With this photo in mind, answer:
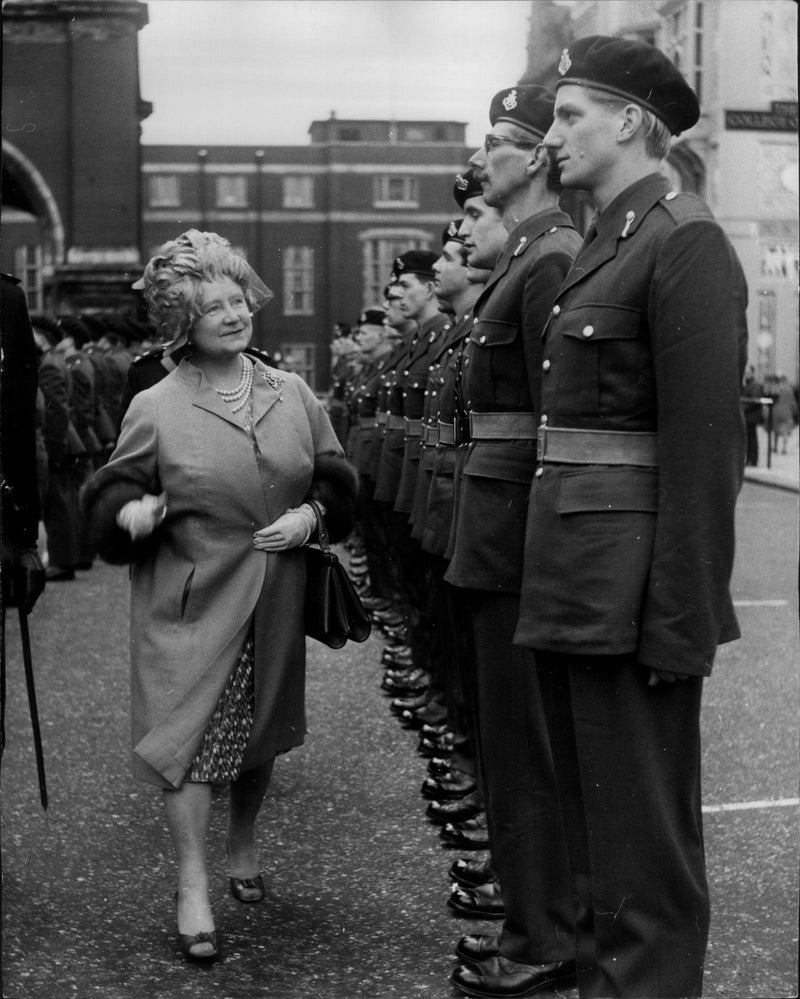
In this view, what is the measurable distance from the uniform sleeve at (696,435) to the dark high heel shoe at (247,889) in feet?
6.09

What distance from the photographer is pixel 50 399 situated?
10.5 m

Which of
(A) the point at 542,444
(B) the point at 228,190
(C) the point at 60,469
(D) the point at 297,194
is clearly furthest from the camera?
(C) the point at 60,469

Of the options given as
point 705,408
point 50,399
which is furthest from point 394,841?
point 50,399

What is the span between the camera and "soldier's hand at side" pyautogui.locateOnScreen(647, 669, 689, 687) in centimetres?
286

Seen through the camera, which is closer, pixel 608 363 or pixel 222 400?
pixel 608 363

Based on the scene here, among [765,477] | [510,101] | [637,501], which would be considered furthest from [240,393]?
[765,477]

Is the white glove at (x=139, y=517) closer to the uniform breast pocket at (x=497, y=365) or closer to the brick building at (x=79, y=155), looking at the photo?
the uniform breast pocket at (x=497, y=365)

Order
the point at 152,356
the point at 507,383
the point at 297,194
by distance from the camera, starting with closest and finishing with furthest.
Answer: the point at 507,383 → the point at 152,356 → the point at 297,194

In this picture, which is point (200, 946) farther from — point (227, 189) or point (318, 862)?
→ point (227, 189)

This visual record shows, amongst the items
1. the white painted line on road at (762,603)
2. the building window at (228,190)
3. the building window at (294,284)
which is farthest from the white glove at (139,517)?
the white painted line on road at (762,603)

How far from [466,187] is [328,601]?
1348 millimetres

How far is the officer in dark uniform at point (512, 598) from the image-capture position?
11.9ft

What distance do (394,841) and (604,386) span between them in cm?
227

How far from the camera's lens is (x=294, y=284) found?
1002 centimetres
